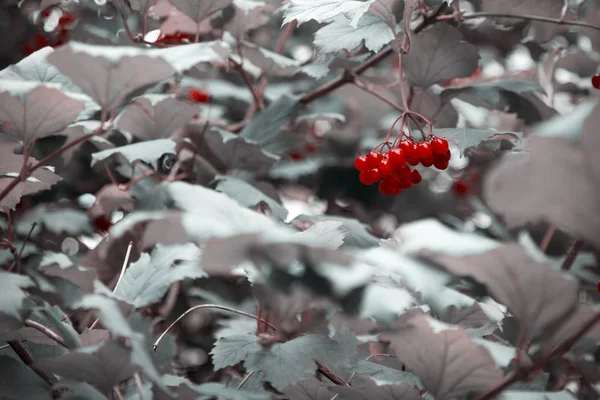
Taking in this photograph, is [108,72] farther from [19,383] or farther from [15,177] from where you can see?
[19,383]

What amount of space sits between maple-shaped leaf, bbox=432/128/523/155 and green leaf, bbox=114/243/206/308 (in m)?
0.52

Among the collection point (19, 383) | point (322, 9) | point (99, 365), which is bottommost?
point (19, 383)

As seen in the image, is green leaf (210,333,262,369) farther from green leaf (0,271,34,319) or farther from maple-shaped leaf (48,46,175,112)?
maple-shaped leaf (48,46,175,112)

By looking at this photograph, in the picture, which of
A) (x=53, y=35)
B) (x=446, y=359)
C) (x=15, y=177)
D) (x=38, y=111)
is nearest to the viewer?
(x=446, y=359)

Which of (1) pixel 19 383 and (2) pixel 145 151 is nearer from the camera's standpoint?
(1) pixel 19 383

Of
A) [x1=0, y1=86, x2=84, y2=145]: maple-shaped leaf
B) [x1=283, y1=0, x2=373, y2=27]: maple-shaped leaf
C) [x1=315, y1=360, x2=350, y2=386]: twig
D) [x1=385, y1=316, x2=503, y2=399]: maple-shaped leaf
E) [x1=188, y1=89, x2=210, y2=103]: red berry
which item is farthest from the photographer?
[x1=188, y1=89, x2=210, y2=103]: red berry

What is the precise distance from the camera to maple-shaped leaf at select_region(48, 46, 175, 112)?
67 cm

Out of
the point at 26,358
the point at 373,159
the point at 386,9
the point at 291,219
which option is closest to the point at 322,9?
the point at 386,9

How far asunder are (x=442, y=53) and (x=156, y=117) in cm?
62

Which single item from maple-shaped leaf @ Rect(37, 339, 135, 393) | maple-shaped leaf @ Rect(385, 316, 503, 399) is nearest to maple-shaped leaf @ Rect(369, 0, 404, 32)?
maple-shaped leaf @ Rect(385, 316, 503, 399)

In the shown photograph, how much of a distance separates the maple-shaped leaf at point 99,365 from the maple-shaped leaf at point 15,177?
1.17ft

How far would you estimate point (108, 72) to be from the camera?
2.31 ft

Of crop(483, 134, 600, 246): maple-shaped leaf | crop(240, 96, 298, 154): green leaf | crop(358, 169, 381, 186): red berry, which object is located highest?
crop(483, 134, 600, 246): maple-shaped leaf

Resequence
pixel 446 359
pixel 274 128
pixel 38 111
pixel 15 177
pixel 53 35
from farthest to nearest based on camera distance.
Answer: pixel 53 35
pixel 274 128
pixel 15 177
pixel 38 111
pixel 446 359
